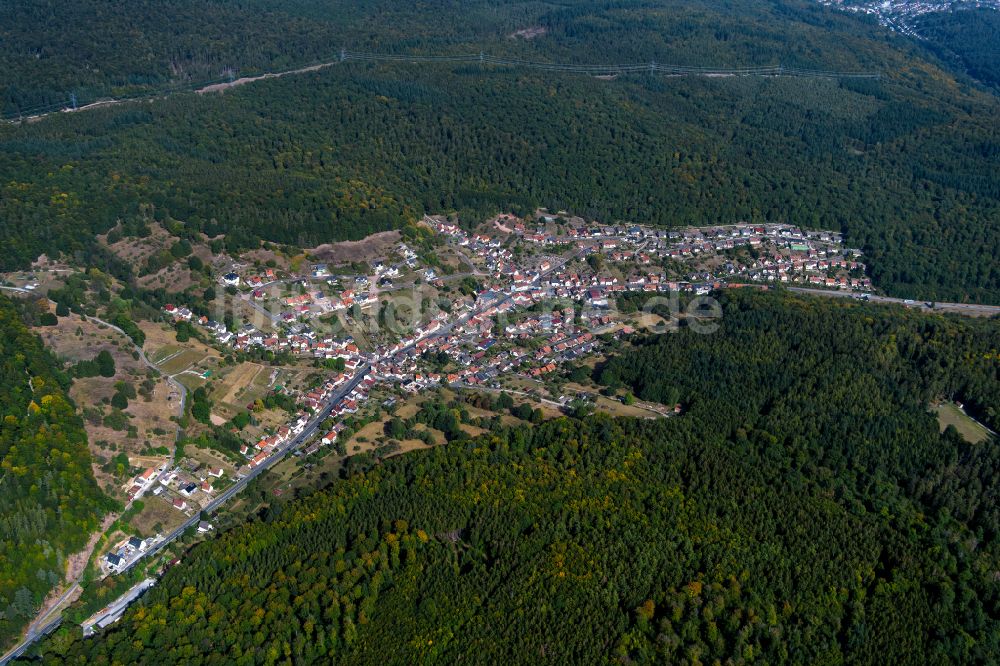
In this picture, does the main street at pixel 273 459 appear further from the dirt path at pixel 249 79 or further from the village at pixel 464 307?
the dirt path at pixel 249 79

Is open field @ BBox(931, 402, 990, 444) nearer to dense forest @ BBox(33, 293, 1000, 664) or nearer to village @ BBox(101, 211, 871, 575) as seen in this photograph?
dense forest @ BBox(33, 293, 1000, 664)

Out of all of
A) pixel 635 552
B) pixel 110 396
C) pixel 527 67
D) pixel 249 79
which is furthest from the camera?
pixel 527 67

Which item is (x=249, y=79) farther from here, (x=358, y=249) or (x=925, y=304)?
(x=925, y=304)

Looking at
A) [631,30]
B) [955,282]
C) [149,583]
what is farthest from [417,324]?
[631,30]

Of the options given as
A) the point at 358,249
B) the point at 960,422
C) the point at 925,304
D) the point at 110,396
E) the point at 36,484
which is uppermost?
the point at 358,249

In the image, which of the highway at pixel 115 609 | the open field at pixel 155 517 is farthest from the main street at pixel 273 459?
the highway at pixel 115 609

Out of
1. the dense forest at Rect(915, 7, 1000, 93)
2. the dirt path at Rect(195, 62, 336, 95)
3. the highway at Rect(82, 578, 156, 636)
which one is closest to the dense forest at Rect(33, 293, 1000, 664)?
the highway at Rect(82, 578, 156, 636)

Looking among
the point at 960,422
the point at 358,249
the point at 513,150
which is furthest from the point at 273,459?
the point at 513,150

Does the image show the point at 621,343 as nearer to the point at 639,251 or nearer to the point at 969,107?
the point at 639,251
